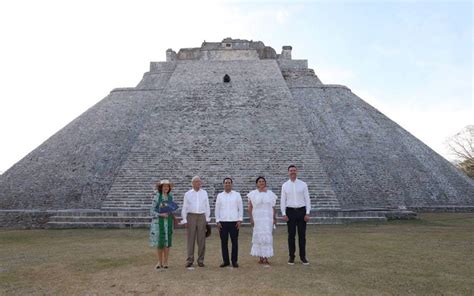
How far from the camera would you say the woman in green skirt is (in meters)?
6.38

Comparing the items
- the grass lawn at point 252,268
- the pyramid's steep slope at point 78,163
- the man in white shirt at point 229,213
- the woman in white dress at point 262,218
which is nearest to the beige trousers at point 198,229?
the man in white shirt at point 229,213

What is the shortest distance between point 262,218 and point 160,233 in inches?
64.1

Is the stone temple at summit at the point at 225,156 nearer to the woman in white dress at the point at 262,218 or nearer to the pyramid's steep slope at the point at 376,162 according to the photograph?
the pyramid's steep slope at the point at 376,162

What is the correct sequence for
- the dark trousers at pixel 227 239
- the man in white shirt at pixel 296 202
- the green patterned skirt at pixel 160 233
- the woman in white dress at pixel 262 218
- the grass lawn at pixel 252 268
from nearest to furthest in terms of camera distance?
the grass lawn at pixel 252 268 < the green patterned skirt at pixel 160 233 < the dark trousers at pixel 227 239 < the woman in white dress at pixel 262 218 < the man in white shirt at pixel 296 202

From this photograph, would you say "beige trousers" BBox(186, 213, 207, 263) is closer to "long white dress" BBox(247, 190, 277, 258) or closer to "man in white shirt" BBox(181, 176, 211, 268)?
"man in white shirt" BBox(181, 176, 211, 268)

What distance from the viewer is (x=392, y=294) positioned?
479cm

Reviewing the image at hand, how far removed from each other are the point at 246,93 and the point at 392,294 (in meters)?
16.1

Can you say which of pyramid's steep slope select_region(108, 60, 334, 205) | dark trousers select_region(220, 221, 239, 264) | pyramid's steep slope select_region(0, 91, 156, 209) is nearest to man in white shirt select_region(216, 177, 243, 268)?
dark trousers select_region(220, 221, 239, 264)

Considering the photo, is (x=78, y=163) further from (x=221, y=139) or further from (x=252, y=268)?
(x=252, y=268)

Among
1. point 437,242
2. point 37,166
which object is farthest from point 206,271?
point 37,166

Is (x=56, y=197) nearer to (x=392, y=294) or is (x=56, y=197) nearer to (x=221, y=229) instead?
(x=221, y=229)

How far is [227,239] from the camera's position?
6582mm

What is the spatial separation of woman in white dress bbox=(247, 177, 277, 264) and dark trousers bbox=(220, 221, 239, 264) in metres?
0.31

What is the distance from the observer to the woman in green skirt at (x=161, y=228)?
6.38 meters
